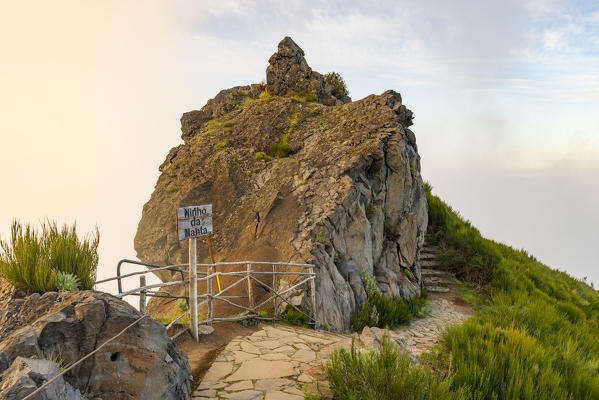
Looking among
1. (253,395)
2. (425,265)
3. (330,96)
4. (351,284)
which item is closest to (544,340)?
(351,284)

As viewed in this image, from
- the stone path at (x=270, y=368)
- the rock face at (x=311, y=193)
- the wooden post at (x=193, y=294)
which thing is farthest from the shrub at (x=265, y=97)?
the stone path at (x=270, y=368)

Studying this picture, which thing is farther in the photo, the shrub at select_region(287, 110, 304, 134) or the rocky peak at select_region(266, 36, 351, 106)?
the rocky peak at select_region(266, 36, 351, 106)

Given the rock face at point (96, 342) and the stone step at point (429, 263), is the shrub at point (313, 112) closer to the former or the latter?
the stone step at point (429, 263)

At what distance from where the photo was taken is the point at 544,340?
7.78 metres

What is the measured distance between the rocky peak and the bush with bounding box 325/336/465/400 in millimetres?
15047

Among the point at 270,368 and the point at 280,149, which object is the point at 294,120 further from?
the point at 270,368

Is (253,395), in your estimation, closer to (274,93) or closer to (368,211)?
(368,211)

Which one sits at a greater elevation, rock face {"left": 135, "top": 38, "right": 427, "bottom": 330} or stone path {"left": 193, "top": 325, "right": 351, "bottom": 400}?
rock face {"left": 135, "top": 38, "right": 427, "bottom": 330}

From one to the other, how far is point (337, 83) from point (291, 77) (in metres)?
4.43

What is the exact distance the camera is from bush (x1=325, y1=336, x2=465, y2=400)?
396 centimetres

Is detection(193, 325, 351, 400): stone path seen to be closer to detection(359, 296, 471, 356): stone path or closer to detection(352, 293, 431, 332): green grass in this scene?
detection(359, 296, 471, 356): stone path

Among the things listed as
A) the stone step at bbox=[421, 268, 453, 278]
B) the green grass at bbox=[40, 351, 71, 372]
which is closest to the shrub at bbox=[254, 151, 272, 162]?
the stone step at bbox=[421, 268, 453, 278]

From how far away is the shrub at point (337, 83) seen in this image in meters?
21.5

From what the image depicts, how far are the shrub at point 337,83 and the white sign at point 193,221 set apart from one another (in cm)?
1615
